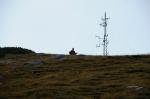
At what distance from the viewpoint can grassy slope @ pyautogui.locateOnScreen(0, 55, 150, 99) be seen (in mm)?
33406

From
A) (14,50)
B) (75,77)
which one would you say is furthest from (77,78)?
(14,50)

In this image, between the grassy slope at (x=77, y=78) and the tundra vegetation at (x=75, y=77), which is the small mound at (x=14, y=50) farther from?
the grassy slope at (x=77, y=78)

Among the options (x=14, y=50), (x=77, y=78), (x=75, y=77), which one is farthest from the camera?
(x=14, y=50)

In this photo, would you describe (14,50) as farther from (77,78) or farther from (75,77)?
(77,78)

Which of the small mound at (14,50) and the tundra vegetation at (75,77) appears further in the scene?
the small mound at (14,50)

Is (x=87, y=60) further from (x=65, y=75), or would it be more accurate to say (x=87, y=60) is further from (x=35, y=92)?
(x=35, y=92)

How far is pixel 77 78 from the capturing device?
40.4m

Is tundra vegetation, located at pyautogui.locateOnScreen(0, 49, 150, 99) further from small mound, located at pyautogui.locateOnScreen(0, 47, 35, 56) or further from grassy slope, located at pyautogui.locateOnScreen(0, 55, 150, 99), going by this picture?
small mound, located at pyautogui.locateOnScreen(0, 47, 35, 56)

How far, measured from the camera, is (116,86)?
117 ft

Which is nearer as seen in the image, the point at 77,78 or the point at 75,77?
the point at 77,78

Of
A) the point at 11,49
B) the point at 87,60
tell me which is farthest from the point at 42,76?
the point at 11,49

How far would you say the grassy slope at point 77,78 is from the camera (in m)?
33.4

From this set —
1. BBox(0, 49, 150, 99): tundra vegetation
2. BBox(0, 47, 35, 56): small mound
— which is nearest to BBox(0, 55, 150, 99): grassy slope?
BBox(0, 49, 150, 99): tundra vegetation

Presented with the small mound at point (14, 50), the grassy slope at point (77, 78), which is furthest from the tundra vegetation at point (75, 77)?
the small mound at point (14, 50)
